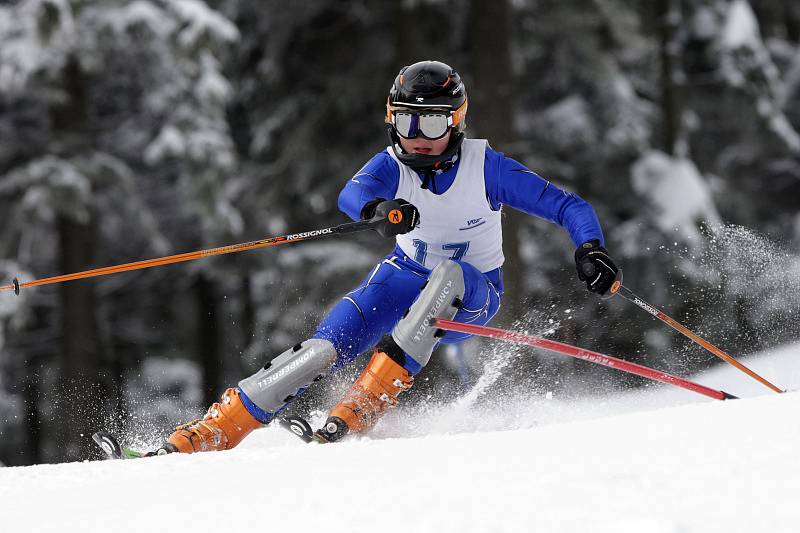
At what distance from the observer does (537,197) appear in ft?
14.7

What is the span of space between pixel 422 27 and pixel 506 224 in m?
3.62

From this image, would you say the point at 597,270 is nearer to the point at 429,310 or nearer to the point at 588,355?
the point at 588,355

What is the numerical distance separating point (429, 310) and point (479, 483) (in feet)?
5.52

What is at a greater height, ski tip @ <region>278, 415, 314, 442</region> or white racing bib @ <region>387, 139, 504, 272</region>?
white racing bib @ <region>387, 139, 504, 272</region>

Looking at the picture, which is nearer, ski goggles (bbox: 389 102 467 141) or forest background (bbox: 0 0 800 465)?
ski goggles (bbox: 389 102 467 141)

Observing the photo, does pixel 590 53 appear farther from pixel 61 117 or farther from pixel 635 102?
pixel 61 117

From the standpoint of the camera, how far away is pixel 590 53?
11453 millimetres

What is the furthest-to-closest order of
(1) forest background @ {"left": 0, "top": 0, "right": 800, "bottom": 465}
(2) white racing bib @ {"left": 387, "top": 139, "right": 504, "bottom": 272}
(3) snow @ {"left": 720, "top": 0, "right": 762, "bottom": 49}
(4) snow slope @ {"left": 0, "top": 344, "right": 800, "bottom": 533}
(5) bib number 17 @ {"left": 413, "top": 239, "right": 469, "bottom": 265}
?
1. (3) snow @ {"left": 720, "top": 0, "right": 762, "bottom": 49}
2. (1) forest background @ {"left": 0, "top": 0, "right": 800, "bottom": 465}
3. (5) bib number 17 @ {"left": 413, "top": 239, "right": 469, "bottom": 265}
4. (2) white racing bib @ {"left": 387, "top": 139, "right": 504, "bottom": 272}
5. (4) snow slope @ {"left": 0, "top": 344, "right": 800, "bottom": 533}

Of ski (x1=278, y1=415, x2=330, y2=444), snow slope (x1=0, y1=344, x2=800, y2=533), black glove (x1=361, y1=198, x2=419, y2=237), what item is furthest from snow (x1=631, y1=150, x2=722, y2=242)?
snow slope (x1=0, y1=344, x2=800, y2=533)

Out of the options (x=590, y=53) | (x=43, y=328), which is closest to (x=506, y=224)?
(x=590, y=53)

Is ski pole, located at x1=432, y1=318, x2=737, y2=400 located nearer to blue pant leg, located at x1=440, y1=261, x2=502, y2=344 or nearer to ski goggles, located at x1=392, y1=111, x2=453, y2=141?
blue pant leg, located at x1=440, y1=261, x2=502, y2=344

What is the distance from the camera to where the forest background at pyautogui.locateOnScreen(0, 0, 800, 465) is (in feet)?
30.8

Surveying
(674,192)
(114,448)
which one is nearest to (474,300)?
(114,448)

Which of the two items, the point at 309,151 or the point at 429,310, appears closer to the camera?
the point at 429,310
